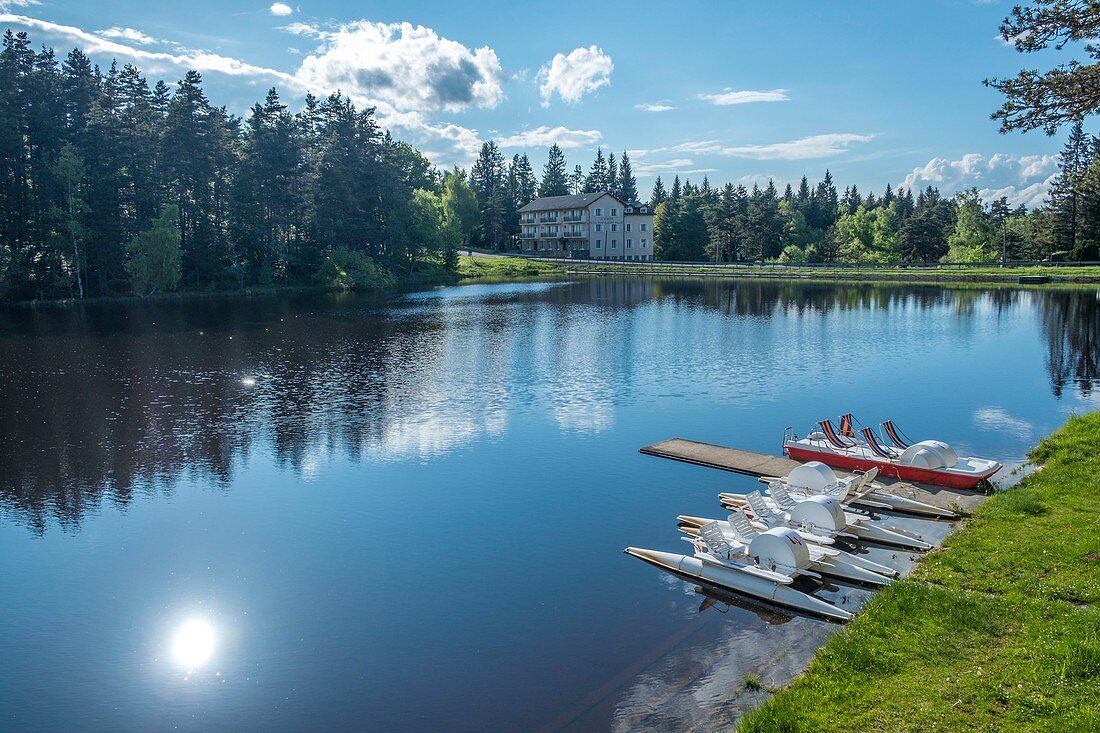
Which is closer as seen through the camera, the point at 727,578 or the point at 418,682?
the point at 418,682

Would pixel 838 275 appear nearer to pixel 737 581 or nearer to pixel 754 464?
pixel 754 464

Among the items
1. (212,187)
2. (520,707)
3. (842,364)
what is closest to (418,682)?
(520,707)

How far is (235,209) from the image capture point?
88.2 metres

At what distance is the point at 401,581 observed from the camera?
1625 centimetres

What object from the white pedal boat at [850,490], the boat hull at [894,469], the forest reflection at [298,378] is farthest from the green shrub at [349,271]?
the white pedal boat at [850,490]

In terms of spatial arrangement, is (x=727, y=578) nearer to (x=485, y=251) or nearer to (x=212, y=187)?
(x=212, y=187)

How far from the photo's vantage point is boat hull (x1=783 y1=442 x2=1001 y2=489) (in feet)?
65.4

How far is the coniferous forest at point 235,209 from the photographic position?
7469 cm

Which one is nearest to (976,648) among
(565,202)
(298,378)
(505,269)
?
(298,378)

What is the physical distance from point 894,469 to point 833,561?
7.03 meters

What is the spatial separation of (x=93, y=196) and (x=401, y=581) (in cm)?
7866

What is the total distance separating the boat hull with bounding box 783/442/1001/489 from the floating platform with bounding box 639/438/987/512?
0.22 metres

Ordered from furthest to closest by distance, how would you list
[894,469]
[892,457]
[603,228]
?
[603,228], [892,457], [894,469]

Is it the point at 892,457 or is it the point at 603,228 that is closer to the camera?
the point at 892,457
